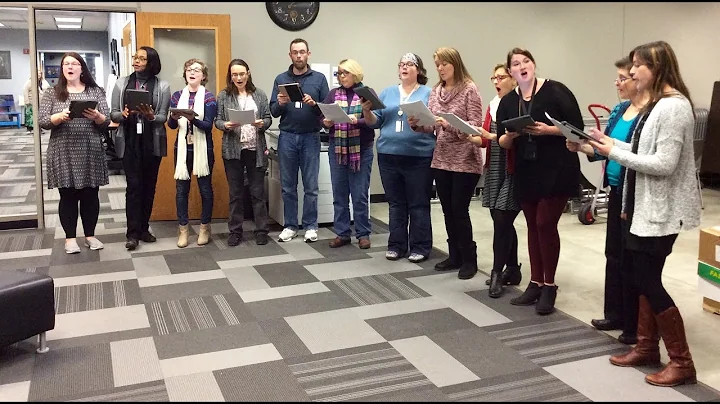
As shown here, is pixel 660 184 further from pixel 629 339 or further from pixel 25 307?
pixel 25 307

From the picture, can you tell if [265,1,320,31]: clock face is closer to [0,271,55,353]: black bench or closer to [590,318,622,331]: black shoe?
[0,271,55,353]: black bench

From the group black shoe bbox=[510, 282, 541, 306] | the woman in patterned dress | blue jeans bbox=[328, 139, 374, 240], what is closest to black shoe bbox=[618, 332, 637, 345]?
black shoe bbox=[510, 282, 541, 306]

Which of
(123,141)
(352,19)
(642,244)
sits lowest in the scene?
(642,244)

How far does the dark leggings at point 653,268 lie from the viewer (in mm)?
2414

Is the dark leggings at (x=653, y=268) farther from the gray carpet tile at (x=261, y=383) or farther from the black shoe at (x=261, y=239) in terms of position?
the black shoe at (x=261, y=239)

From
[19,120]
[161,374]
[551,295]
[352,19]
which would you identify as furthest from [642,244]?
[19,120]

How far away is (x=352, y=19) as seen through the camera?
6332 mm

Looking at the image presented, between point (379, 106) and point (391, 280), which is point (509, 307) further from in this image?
point (379, 106)

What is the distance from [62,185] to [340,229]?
1.96 m

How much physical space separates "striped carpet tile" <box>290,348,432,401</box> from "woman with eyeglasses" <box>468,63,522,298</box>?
1088 mm

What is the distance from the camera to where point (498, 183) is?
11.7 ft

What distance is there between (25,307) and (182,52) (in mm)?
3424

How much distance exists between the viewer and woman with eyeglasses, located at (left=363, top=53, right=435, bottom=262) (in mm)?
4148

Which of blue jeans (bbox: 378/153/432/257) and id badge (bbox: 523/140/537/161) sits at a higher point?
id badge (bbox: 523/140/537/161)
